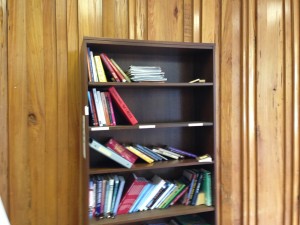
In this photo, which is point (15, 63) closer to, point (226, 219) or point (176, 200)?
point (176, 200)

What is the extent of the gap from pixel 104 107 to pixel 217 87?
100cm

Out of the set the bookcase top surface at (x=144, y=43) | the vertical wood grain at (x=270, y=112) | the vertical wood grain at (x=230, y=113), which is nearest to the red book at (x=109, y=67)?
the bookcase top surface at (x=144, y=43)

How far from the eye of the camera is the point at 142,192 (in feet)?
5.85

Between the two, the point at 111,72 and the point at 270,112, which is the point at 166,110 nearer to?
the point at 111,72

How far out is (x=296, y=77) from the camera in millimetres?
2328

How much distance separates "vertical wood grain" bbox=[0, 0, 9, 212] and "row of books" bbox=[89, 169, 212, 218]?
60cm

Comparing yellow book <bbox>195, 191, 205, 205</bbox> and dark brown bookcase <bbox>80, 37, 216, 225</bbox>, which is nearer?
dark brown bookcase <bbox>80, 37, 216, 225</bbox>

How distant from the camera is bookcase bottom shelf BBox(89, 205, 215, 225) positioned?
165cm

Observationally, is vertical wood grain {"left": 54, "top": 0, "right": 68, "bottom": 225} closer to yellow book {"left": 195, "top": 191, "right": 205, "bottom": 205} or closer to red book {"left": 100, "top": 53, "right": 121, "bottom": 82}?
red book {"left": 100, "top": 53, "right": 121, "bottom": 82}

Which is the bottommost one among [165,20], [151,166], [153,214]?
[153,214]

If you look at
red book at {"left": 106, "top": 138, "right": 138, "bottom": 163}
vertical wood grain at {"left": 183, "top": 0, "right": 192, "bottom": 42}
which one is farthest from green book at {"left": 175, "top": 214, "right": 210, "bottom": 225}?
vertical wood grain at {"left": 183, "top": 0, "right": 192, "bottom": 42}

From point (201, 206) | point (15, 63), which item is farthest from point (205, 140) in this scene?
point (15, 63)

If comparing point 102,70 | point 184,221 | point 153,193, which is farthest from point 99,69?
point 184,221

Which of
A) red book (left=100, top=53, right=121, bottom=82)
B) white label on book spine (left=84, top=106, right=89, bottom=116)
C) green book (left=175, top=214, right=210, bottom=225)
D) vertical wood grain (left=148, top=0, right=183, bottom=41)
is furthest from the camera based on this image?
vertical wood grain (left=148, top=0, right=183, bottom=41)
